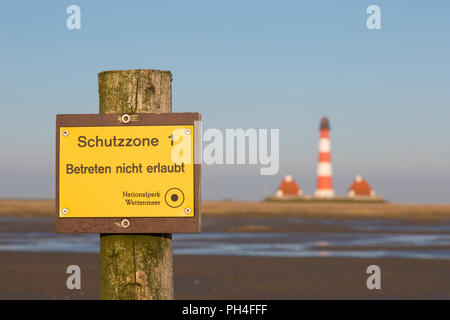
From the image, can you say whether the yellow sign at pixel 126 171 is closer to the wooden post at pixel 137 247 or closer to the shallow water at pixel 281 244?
the wooden post at pixel 137 247

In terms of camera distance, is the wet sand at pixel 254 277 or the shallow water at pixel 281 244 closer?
the wet sand at pixel 254 277

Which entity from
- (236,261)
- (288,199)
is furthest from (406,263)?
(288,199)

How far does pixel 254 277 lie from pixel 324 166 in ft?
236

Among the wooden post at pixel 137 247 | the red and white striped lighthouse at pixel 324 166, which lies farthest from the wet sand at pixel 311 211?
the wooden post at pixel 137 247

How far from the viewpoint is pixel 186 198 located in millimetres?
4473

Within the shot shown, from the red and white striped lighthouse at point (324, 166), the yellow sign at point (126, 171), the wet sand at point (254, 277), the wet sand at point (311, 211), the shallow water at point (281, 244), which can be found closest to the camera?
the yellow sign at point (126, 171)

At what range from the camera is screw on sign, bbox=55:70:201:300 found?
448 centimetres

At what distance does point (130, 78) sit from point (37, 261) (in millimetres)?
19477

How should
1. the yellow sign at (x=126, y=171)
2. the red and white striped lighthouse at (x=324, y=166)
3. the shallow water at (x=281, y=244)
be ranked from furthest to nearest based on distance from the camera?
the red and white striped lighthouse at (x=324, y=166) < the shallow water at (x=281, y=244) < the yellow sign at (x=126, y=171)

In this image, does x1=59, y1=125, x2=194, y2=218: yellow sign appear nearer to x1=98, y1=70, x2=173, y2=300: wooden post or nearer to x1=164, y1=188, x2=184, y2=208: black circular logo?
x1=164, y1=188, x2=184, y2=208: black circular logo

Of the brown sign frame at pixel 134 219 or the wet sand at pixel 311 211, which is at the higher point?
the brown sign frame at pixel 134 219

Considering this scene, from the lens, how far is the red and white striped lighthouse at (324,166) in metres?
90.4

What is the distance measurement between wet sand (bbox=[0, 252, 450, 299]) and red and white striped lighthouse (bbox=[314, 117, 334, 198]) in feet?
219
